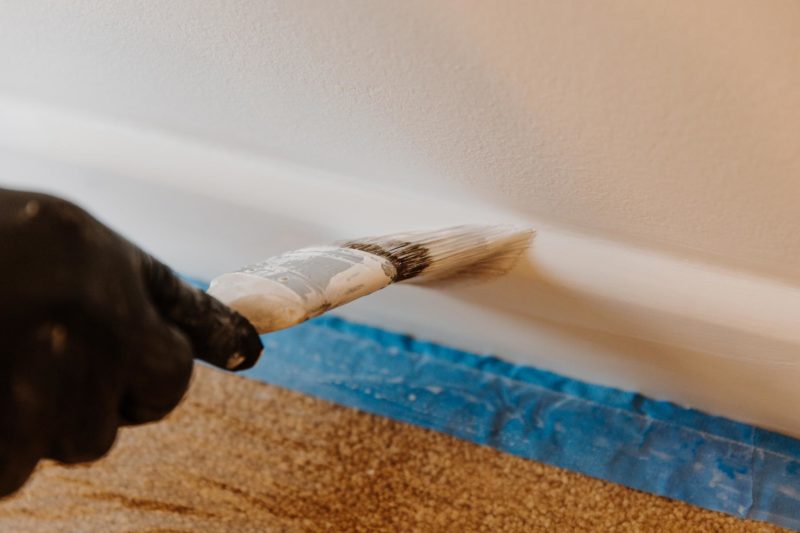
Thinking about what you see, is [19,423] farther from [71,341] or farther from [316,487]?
[316,487]

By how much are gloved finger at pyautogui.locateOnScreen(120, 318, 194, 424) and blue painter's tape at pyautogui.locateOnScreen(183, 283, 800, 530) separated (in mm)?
466

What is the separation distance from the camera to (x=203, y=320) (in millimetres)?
383

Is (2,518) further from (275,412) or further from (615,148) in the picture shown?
(615,148)

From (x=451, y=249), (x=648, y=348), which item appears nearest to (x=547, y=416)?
(x=648, y=348)

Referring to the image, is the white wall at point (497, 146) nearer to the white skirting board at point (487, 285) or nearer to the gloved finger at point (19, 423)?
the white skirting board at point (487, 285)

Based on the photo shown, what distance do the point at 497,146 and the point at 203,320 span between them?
0.84 ft

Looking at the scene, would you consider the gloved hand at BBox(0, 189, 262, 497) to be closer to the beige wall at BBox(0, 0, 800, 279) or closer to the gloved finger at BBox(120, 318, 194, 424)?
the gloved finger at BBox(120, 318, 194, 424)

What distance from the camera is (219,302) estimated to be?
0.41 metres

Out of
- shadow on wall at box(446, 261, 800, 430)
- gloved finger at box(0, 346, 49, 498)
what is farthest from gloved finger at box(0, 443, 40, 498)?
shadow on wall at box(446, 261, 800, 430)

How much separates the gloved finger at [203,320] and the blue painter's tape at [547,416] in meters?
0.41

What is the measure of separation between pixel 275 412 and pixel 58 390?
1.71 feet

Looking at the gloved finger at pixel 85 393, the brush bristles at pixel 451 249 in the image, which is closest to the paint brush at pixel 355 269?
the brush bristles at pixel 451 249

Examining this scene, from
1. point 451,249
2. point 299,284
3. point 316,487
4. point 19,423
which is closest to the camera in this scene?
point 19,423

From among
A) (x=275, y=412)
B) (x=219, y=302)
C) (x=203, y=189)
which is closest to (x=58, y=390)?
(x=219, y=302)
